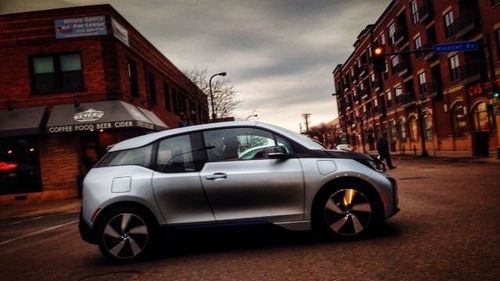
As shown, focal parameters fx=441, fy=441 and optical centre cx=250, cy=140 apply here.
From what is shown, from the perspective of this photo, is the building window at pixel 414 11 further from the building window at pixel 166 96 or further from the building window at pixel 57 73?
the building window at pixel 57 73

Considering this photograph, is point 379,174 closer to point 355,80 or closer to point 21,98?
point 21,98

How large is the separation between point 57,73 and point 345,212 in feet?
59.9

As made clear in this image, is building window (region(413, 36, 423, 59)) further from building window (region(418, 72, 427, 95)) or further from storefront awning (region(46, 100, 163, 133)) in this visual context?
storefront awning (region(46, 100, 163, 133))

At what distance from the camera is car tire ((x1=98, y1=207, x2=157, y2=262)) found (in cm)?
527

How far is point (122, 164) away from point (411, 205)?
16.4 feet

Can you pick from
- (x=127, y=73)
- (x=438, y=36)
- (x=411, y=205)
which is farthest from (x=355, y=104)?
(x=411, y=205)

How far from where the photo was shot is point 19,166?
19719 millimetres

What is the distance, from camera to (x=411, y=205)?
25.3 ft

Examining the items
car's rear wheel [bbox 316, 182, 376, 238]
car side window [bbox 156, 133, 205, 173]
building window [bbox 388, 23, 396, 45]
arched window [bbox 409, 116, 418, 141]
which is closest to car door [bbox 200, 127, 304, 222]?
car side window [bbox 156, 133, 205, 173]

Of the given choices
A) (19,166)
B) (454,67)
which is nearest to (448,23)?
(454,67)

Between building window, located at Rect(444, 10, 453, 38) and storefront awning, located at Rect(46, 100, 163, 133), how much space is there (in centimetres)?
2304

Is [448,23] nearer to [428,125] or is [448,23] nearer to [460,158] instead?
[428,125]

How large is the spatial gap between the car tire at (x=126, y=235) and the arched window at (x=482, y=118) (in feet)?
87.7

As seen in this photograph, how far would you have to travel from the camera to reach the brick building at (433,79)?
2594 centimetres
